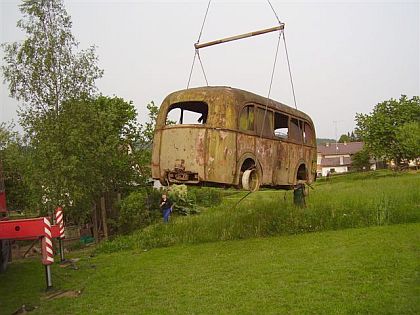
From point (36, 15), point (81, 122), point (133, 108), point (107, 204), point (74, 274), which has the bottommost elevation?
point (74, 274)

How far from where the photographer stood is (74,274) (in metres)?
12.4

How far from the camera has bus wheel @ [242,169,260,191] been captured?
32.0 feet

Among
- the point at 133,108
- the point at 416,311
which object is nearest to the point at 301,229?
the point at 416,311

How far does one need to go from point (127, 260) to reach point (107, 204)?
7.97 m

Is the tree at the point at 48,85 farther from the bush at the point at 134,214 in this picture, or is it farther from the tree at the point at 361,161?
the tree at the point at 361,161

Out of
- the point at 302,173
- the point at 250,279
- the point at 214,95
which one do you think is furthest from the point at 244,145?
the point at 302,173

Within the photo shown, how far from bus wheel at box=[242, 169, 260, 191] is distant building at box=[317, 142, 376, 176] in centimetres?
7713

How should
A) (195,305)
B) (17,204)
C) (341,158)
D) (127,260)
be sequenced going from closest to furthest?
(195,305)
(127,260)
(17,204)
(341,158)

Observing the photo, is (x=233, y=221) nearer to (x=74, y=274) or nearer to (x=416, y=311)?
(x=74, y=274)

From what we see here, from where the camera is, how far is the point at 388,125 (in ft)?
178

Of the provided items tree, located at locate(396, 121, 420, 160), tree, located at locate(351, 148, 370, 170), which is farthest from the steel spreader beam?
tree, located at locate(351, 148, 370, 170)

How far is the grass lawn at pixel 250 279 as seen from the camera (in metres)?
7.94

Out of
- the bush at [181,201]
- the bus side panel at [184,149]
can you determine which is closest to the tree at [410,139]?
the bush at [181,201]

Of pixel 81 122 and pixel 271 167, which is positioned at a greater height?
pixel 81 122
